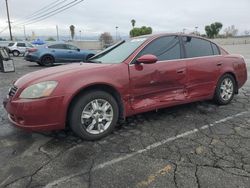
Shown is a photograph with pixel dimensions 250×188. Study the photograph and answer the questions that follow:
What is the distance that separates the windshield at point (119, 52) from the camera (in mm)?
4430

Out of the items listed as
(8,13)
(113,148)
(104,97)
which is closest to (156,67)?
(104,97)

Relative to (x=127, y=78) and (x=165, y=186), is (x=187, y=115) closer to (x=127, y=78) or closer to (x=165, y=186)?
(x=127, y=78)

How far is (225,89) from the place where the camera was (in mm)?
5672

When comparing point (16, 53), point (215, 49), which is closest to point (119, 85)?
point (215, 49)

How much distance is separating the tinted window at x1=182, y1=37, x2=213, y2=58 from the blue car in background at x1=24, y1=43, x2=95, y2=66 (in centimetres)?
1097

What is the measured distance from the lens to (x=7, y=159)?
342 centimetres

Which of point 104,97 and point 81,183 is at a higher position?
point 104,97

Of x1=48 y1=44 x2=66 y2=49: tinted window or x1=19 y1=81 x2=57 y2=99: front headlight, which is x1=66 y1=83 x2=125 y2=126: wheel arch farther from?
x1=48 y1=44 x2=66 y2=49: tinted window

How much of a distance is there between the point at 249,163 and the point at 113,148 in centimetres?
169

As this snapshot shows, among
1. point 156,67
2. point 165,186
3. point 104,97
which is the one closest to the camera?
point 165,186

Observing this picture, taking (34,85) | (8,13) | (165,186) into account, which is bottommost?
(165,186)

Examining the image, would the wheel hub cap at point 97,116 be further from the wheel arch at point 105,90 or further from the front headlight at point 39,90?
the front headlight at point 39,90

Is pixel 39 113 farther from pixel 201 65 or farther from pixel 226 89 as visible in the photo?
pixel 226 89

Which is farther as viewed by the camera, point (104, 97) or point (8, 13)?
point (8, 13)
